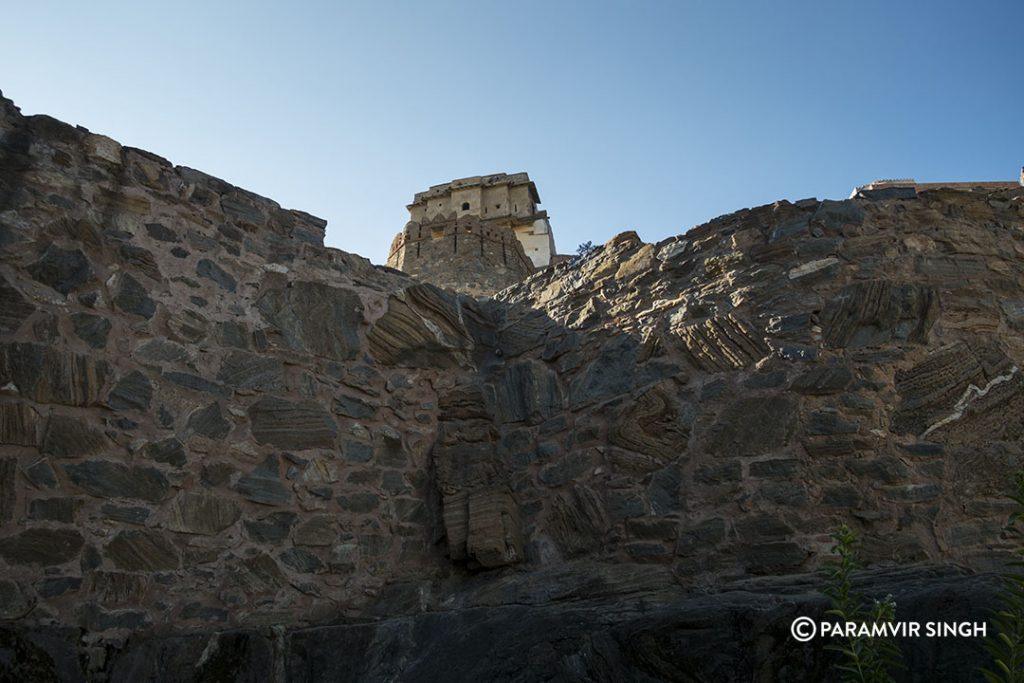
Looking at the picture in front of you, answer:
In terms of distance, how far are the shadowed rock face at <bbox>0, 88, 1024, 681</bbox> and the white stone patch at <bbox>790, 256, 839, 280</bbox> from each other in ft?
0.05

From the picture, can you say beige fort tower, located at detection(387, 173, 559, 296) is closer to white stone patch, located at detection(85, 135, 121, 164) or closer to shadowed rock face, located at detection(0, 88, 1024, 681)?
shadowed rock face, located at detection(0, 88, 1024, 681)

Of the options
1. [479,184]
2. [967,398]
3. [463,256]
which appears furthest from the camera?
[479,184]

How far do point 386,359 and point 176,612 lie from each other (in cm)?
165

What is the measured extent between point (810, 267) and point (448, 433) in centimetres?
198

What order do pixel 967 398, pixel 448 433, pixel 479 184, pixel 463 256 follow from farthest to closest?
pixel 479 184, pixel 463 256, pixel 448 433, pixel 967 398

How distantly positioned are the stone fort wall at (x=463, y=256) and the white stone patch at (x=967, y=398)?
877cm

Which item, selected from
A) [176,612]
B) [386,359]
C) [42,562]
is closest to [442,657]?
[176,612]

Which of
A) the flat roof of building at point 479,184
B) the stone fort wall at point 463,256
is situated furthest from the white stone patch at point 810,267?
the flat roof of building at point 479,184

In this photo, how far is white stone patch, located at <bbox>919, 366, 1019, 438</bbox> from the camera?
3.49 meters

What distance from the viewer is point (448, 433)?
4469mm

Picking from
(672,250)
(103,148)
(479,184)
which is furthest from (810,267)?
(479,184)

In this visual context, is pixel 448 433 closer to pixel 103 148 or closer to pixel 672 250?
pixel 672 250

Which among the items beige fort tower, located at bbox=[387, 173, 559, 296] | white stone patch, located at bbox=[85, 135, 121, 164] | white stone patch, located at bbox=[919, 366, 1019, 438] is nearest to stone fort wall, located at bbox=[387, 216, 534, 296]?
beige fort tower, located at bbox=[387, 173, 559, 296]

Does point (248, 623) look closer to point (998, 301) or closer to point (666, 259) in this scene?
point (666, 259)
